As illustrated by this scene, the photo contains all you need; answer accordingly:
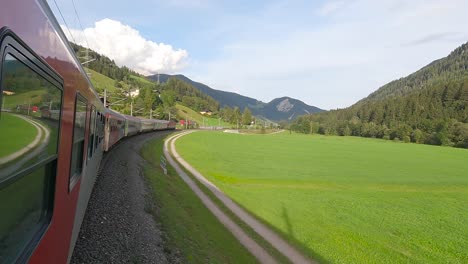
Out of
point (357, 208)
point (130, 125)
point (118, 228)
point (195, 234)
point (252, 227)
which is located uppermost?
point (130, 125)

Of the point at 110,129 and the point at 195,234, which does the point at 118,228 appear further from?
the point at 110,129

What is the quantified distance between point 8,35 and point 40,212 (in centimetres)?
218

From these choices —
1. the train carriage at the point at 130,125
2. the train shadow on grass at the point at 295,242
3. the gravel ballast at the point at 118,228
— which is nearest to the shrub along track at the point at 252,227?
the train shadow on grass at the point at 295,242

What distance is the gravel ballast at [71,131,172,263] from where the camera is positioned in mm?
9438

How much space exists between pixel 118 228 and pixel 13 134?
978 centimetres

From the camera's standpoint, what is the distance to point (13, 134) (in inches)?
95.3

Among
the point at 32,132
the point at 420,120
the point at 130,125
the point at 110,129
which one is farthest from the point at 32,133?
the point at 420,120

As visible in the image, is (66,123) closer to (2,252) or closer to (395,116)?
→ (2,252)

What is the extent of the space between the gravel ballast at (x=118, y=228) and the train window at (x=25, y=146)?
5.95 metres

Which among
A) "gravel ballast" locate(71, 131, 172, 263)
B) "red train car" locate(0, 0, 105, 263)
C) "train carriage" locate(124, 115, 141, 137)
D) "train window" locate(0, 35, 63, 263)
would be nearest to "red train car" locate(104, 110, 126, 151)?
"gravel ballast" locate(71, 131, 172, 263)

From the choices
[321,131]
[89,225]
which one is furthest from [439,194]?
[321,131]

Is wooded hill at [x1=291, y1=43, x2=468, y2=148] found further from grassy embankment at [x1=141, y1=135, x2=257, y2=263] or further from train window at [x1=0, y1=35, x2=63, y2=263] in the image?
train window at [x1=0, y1=35, x2=63, y2=263]

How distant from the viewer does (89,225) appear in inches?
413

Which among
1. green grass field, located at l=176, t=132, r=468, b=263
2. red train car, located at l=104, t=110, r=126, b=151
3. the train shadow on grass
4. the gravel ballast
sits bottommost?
the train shadow on grass
